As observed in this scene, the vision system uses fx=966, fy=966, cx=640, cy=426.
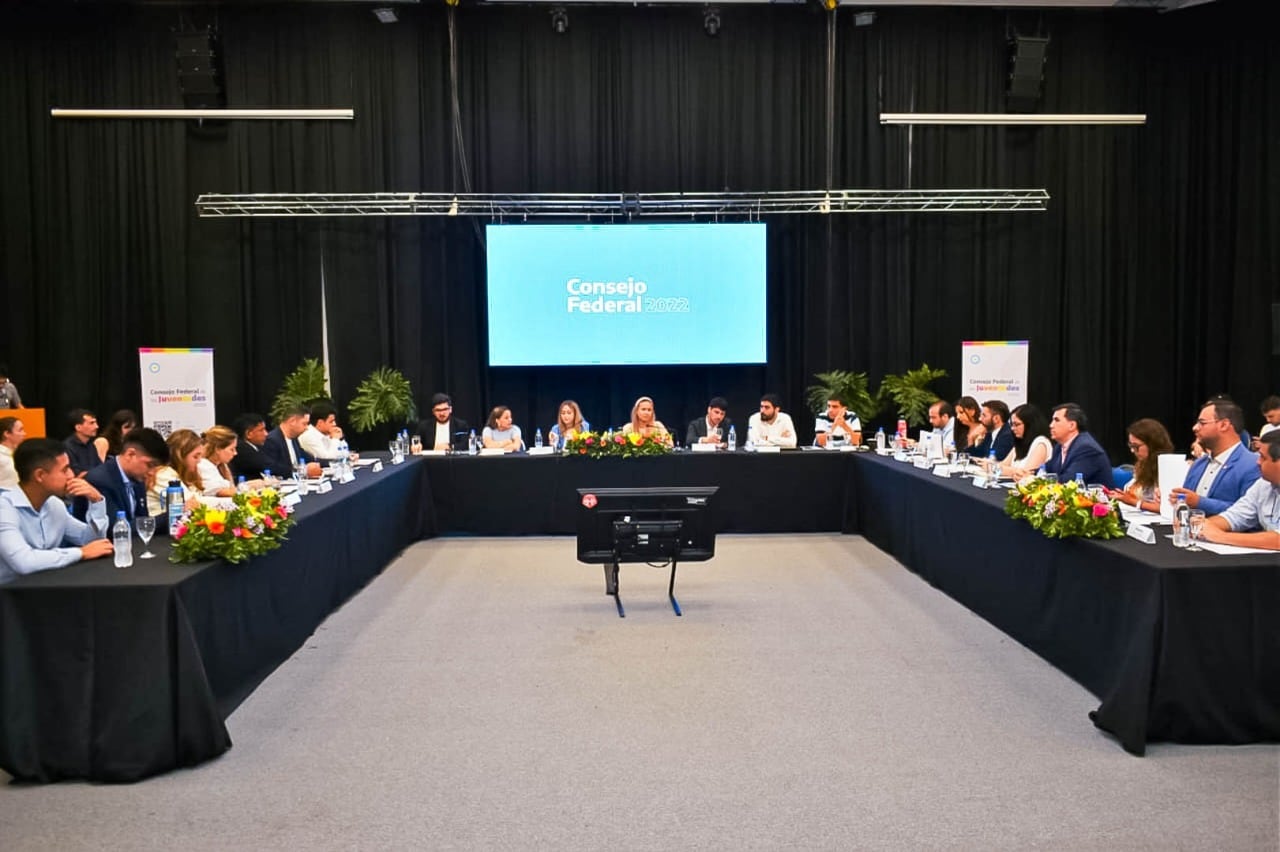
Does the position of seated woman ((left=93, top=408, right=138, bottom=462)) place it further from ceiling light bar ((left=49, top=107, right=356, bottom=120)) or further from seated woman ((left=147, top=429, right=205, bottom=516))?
ceiling light bar ((left=49, top=107, right=356, bottom=120))

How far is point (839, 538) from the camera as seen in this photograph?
7.89 m

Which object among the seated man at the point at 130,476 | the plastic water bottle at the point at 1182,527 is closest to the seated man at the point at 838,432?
the plastic water bottle at the point at 1182,527

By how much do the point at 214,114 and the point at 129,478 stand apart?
605 centimetres

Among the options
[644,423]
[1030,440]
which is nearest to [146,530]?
[644,423]

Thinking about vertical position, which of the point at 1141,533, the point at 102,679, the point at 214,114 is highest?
the point at 214,114

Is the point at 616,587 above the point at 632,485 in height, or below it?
below

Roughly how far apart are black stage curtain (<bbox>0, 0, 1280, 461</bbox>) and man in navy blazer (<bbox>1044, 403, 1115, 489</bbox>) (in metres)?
5.16

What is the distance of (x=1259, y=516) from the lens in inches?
155

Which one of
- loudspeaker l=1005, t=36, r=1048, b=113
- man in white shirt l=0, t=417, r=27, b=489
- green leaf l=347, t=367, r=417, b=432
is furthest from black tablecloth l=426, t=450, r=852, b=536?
loudspeaker l=1005, t=36, r=1048, b=113

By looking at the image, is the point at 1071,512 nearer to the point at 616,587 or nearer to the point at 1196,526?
the point at 1196,526

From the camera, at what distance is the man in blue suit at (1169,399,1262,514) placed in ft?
14.4

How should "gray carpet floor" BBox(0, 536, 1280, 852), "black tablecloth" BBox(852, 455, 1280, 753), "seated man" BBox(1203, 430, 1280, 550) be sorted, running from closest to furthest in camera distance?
"gray carpet floor" BBox(0, 536, 1280, 852) → "black tablecloth" BBox(852, 455, 1280, 753) → "seated man" BBox(1203, 430, 1280, 550)

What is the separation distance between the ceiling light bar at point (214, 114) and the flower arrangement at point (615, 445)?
4.22 metres

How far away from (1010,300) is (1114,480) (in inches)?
216
